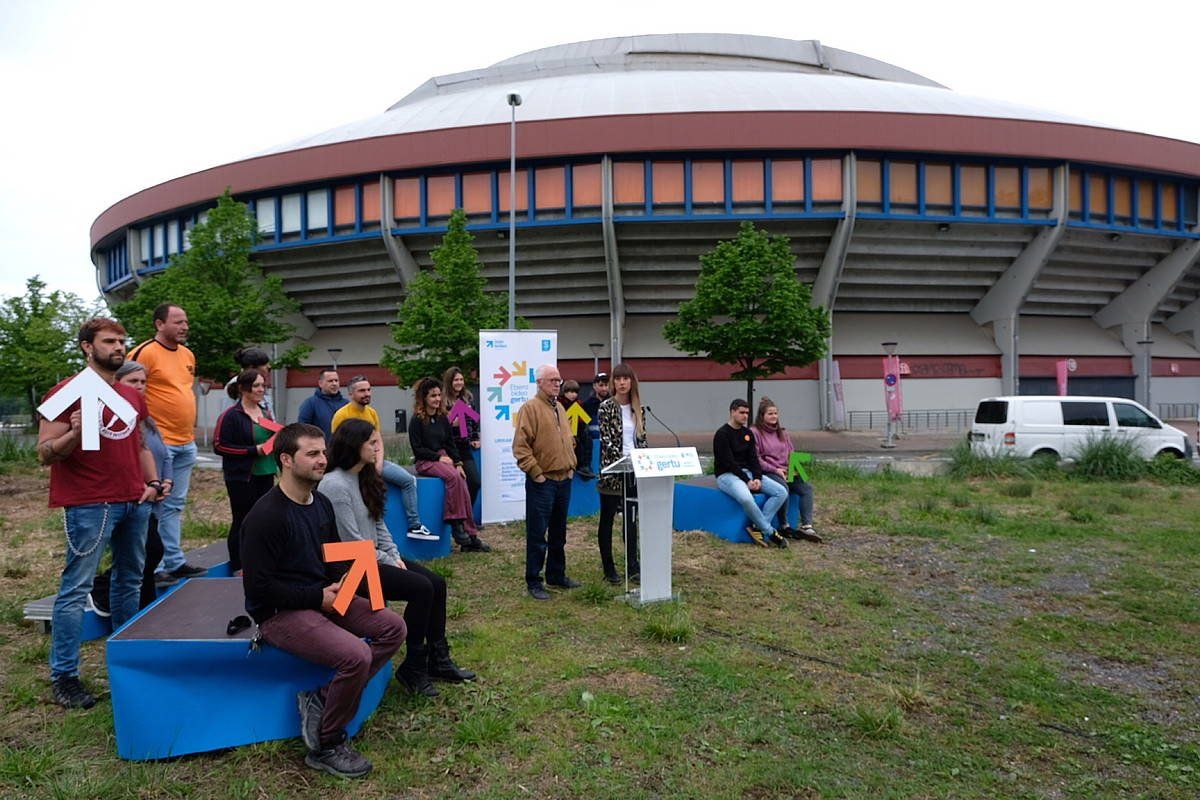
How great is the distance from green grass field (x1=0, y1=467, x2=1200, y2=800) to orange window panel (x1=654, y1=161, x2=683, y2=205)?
18.4 metres

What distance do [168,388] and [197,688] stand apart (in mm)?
2715

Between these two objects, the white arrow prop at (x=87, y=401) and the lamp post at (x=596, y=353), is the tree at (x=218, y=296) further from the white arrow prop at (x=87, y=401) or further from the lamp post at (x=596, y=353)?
the white arrow prop at (x=87, y=401)

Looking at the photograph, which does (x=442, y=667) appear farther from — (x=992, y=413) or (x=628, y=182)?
(x=628, y=182)

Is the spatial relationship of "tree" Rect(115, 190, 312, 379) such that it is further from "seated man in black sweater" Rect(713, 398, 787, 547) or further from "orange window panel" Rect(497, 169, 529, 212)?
"seated man in black sweater" Rect(713, 398, 787, 547)

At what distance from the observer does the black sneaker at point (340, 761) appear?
290cm

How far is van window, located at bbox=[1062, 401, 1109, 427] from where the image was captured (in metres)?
13.9

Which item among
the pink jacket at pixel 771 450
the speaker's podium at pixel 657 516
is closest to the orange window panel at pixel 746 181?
the pink jacket at pixel 771 450

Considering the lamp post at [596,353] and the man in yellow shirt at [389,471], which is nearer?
the man in yellow shirt at [389,471]

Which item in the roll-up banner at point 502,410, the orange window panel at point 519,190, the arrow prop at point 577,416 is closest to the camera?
the arrow prop at point 577,416

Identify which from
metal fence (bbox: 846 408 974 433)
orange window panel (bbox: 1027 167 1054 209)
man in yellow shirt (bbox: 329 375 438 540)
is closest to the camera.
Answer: man in yellow shirt (bbox: 329 375 438 540)

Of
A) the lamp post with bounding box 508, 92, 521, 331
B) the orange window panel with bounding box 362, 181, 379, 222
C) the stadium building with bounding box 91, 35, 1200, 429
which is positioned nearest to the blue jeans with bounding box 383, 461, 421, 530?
the lamp post with bounding box 508, 92, 521, 331

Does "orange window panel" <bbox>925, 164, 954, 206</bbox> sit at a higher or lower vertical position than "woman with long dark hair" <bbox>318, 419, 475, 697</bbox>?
higher

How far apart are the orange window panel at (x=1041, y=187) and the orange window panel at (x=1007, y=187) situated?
48 centimetres

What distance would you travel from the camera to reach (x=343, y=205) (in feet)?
82.9
